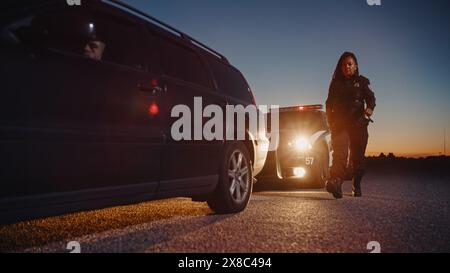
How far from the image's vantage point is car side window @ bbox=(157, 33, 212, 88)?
454cm

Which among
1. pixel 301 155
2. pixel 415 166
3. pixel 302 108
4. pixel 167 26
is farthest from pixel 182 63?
pixel 415 166

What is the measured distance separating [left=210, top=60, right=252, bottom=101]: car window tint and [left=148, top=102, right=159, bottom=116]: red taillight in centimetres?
156

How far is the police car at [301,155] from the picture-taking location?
8.38 metres

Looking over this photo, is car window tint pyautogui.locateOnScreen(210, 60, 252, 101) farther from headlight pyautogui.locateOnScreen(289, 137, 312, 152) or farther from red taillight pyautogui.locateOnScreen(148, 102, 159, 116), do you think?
headlight pyautogui.locateOnScreen(289, 137, 312, 152)

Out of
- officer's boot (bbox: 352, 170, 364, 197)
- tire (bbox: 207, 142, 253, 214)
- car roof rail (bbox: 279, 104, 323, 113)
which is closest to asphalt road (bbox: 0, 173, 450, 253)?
tire (bbox: 207, 142, 253, 214)

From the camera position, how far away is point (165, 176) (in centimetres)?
427

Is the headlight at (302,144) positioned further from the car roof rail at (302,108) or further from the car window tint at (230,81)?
the car window tint at (230,81)

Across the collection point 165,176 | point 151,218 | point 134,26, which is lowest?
point 151,218

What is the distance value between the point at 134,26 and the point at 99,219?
2.16 m

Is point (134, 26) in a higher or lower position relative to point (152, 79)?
higher
